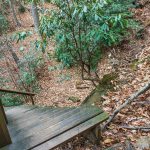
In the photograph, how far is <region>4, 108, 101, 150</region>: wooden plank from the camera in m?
4.38

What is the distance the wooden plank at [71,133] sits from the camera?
4242 mm

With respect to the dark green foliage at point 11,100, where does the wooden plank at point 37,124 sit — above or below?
above

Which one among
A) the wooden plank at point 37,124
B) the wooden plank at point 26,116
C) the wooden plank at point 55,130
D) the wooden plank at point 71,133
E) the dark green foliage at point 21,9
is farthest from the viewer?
the dark green foliage at point 21,9

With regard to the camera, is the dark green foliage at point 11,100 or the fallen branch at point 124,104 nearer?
the fallen branch at point 124,104

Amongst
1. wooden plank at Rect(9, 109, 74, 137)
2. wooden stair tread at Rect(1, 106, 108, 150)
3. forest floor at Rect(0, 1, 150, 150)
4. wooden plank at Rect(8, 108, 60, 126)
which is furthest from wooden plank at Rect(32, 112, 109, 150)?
wooden plank at Rect(8, 108, 60, 126)

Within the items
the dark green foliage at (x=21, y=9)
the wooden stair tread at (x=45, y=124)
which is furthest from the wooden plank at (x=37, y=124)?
the dark green foliage at (x=21, y=9)

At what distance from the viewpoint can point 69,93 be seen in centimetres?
1034

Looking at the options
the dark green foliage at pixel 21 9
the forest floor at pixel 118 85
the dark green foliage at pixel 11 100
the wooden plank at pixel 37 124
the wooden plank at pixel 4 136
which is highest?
the dark green foliage at pixel 21 9

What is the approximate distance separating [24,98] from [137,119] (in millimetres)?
7167

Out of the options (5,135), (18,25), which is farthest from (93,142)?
(18,25)

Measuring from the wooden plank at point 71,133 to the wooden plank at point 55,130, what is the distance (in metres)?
0.07

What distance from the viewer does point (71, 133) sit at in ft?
14.6

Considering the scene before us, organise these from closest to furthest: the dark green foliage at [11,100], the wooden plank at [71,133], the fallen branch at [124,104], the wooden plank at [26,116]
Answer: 1. the wooden plank at [71,133]
2. the fallen branch at [124,104]
3. the wooden plank at [26,116]
4. the dark green foliage at [11,100]

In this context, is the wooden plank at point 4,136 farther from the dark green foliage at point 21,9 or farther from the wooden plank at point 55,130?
the dark green foliage at point 21,9
